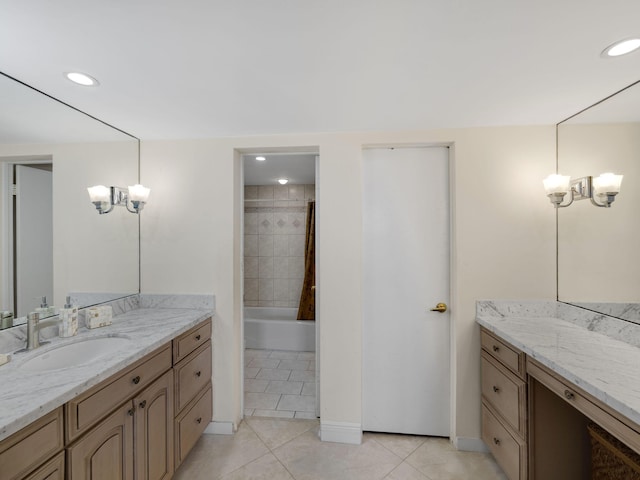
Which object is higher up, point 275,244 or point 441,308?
point 275,244

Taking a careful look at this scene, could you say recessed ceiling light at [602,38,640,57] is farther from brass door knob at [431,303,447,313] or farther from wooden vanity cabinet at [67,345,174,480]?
wooden vanity cabinet at [67,345,174,480]

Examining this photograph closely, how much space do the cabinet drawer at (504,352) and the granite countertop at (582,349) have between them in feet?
0.17

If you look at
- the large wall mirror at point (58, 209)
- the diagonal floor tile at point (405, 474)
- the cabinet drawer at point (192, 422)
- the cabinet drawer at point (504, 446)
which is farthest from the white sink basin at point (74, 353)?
the cabinet drawer at point (504, 446)

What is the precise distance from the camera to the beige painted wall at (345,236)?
6.74ft

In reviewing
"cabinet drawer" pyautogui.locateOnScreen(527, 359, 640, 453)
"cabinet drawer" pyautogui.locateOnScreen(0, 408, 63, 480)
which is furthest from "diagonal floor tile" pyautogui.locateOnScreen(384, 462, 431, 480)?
"cabinet drawer" pyautogui.locateOnScreen(0, 408, 63, 480)

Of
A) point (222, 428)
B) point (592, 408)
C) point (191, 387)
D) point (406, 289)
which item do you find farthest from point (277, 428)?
point (592, 408)

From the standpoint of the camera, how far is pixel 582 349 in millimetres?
1467

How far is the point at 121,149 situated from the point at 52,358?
144 centimetres

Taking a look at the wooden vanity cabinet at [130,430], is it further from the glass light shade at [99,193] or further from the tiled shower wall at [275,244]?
the tiled shower wall at [275,244]

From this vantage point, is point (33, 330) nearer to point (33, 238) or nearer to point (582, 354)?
point (33, 238)

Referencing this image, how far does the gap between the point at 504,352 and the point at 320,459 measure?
4.46 ft

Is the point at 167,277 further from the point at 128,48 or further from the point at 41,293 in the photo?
the point at 128,48

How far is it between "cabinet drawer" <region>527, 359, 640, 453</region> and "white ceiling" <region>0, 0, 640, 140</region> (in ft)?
4.58

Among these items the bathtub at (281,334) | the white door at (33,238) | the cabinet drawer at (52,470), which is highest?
the white door at (33,238)
